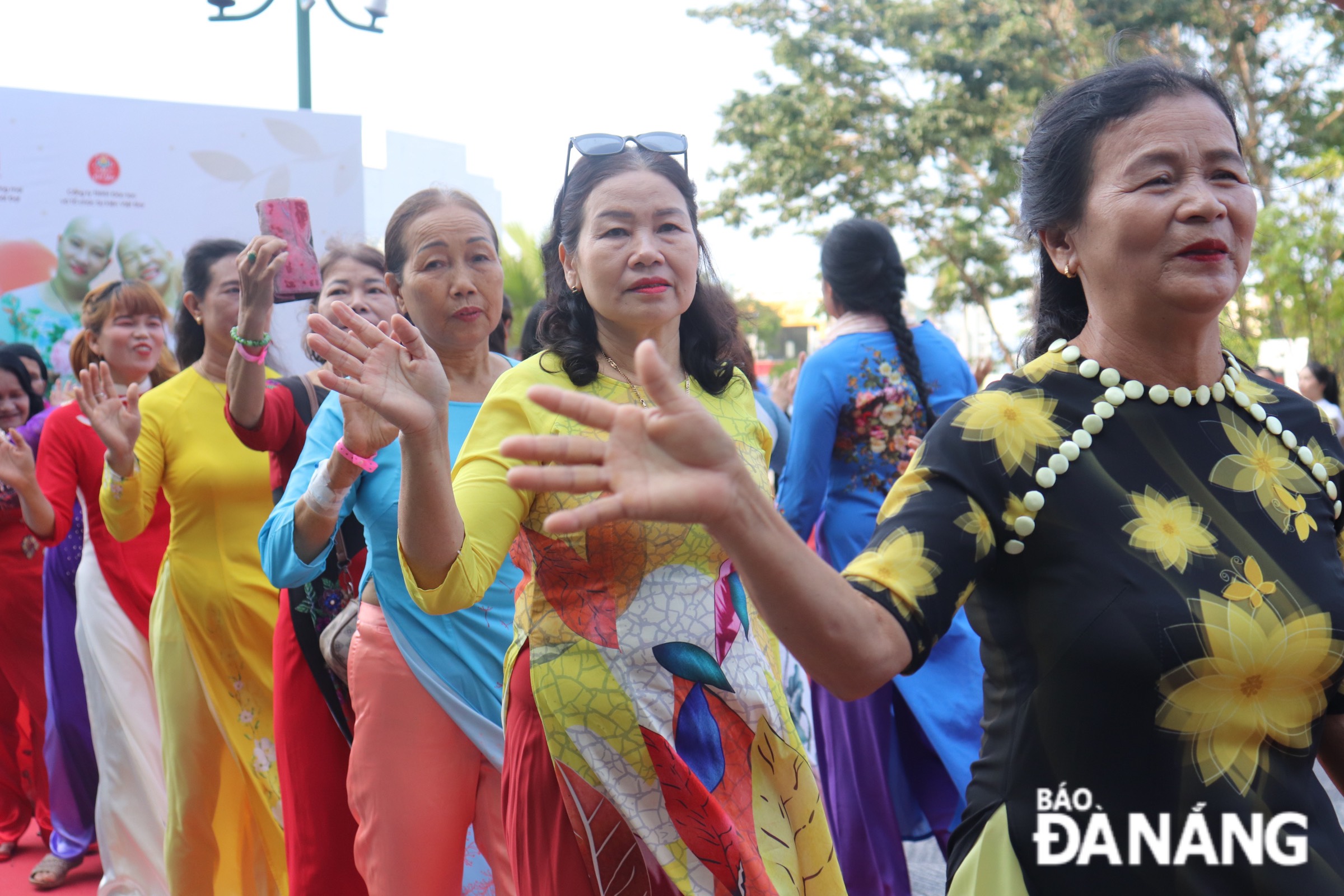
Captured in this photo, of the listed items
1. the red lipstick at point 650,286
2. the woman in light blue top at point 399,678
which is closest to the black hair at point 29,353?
the woman in light blue top at point 399,678

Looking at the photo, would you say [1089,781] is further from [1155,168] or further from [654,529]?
[654,529]

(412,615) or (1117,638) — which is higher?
(1117,638)

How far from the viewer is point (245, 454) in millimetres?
4035

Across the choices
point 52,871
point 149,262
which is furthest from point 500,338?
point 149,262

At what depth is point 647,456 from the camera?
1.24 metres

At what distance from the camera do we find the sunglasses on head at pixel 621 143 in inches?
99.8

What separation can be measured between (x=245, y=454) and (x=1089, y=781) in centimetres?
320

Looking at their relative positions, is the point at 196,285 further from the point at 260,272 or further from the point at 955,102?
the point at 955,102

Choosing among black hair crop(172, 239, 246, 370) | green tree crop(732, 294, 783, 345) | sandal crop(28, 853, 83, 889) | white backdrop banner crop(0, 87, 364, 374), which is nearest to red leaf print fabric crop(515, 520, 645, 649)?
black hair crop(172, 239, 246, 370)

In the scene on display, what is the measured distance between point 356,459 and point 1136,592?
1.74m

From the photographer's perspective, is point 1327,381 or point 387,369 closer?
→ point 387,369

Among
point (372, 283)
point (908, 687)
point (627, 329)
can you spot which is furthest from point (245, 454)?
point (908, 687)

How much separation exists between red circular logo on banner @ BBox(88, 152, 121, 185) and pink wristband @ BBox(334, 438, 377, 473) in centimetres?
494

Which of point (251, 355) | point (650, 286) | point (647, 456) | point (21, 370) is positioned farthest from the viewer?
point (21, 370)
